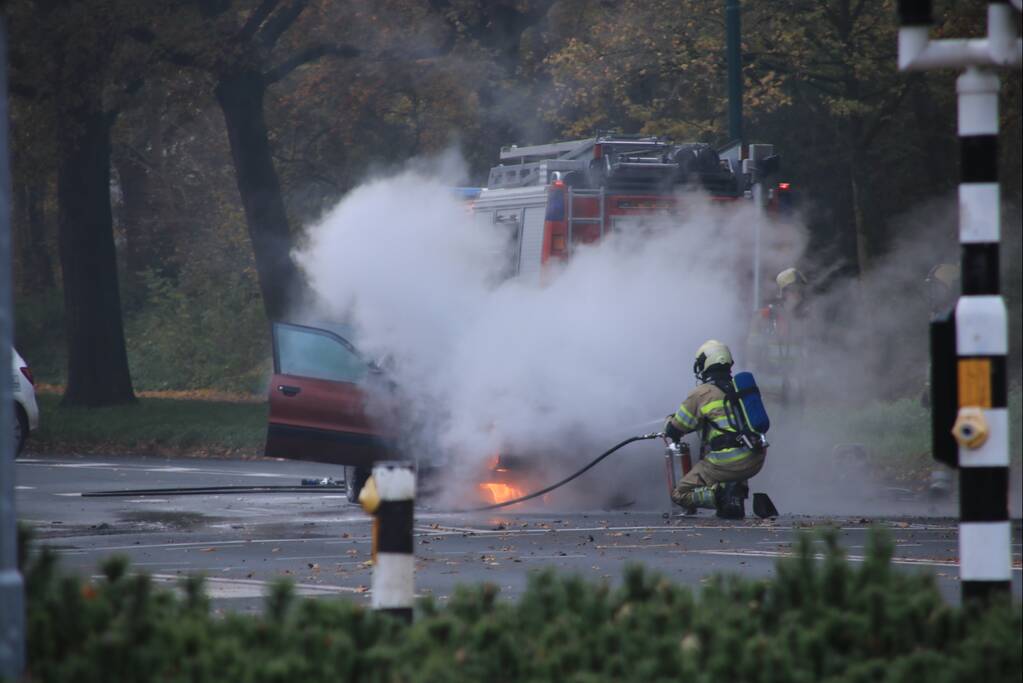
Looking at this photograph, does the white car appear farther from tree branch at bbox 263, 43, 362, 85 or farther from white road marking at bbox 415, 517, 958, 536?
tree branch at bbox 263, 43, 362, 85

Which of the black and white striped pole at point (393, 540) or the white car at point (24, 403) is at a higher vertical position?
the white car at point (24, 403)

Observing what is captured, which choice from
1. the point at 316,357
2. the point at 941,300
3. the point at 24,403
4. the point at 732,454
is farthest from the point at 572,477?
the point at 24,403

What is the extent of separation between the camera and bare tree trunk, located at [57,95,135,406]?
91.4 ft

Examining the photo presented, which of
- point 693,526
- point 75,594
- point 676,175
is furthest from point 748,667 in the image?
point 676,175

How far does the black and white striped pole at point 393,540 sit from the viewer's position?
582 cm

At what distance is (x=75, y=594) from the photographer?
5191 mm

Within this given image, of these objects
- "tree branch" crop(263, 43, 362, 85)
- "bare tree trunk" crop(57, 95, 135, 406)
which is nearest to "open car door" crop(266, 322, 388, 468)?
"tree branch" crop(263, 43, 362, 85)

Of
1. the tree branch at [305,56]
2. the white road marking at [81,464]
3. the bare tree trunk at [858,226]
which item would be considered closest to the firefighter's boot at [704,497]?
the white road marking at [81,464]

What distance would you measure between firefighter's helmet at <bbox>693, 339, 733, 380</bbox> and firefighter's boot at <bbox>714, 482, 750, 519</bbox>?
2.88ft

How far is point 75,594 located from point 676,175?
13694 millimetres

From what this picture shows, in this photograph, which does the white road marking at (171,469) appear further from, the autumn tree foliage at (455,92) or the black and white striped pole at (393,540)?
the black and white striped pole at (393,540)

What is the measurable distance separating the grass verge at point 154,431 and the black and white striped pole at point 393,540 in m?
17.3

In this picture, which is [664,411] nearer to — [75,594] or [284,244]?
[75,594]

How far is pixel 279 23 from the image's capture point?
27.0 meters
